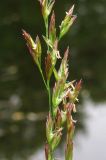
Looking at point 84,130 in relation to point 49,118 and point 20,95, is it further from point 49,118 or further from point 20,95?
point 49,118

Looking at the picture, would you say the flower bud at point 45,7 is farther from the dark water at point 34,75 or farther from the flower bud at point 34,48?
the dark water at point 34,75

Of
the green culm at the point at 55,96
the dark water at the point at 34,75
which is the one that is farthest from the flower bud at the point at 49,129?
the dark water at the point at 34,75

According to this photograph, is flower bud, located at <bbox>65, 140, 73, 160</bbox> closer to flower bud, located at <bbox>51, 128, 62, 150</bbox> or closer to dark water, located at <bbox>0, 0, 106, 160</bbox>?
flower bud, located at <bbox>51, 128, 62, 150</bbox>

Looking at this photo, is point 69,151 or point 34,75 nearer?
point 69,151

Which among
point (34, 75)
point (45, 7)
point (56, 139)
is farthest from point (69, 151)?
point (34, 75)

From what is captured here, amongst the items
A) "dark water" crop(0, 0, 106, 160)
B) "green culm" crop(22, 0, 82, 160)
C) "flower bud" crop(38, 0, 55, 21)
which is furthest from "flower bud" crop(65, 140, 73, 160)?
"dark water" crop(0, 0, 106, 160)

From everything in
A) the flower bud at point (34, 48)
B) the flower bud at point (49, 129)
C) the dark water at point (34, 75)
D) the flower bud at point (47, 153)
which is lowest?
the dark water at point (34, 75)

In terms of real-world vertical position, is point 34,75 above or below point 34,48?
below

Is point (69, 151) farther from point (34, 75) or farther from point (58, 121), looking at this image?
point (34, 75)

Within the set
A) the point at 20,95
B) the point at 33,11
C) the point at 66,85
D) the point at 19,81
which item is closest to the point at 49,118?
the point at 66,85
